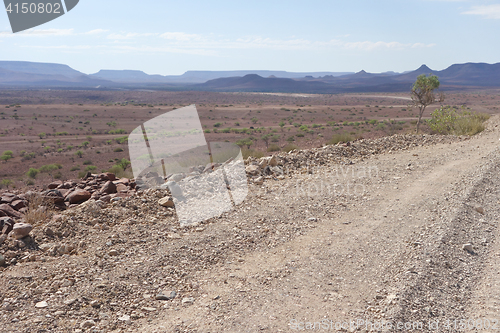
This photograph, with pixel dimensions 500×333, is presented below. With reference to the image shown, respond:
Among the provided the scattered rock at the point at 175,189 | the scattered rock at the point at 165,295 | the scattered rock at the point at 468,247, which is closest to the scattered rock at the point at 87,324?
the scattered rock at the point at 165,295

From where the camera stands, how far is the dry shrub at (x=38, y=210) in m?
5.71

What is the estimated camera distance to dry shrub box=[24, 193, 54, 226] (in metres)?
5.71

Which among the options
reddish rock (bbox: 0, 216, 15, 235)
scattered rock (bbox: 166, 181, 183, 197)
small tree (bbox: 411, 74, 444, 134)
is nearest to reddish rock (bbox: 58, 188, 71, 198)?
reddish rock (bbox: 0, 216, 15, 235)

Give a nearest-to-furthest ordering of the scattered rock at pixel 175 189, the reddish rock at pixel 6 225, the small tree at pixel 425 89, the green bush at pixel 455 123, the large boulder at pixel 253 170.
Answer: the reddish rock at pixel 6 225
the scattered rock at pixel 175 189
the large boulder at pixel 253 170
the green bush at pixel 455 123
the small tree at pixel 425 89

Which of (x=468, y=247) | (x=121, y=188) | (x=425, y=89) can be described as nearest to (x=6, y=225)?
(x=121, y=188)

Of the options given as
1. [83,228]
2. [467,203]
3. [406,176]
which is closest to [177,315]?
[83,228]

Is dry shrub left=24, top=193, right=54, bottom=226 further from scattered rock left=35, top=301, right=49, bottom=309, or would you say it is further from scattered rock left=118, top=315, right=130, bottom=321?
scattered rock left=118, top=315, right=130, bottom=321

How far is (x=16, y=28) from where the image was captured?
4.84 meters

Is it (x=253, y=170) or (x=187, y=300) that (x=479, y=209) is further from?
(x=187, y=300)

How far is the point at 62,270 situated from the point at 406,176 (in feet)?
24.3

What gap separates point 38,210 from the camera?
597 centimetres

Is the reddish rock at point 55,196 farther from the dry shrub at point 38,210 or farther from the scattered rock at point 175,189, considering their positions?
the scattered rock at point 175,189

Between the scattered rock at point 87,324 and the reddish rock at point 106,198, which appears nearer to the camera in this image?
the scattered rock at point 87,324

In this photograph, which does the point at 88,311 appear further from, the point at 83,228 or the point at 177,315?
the point at 83,228
